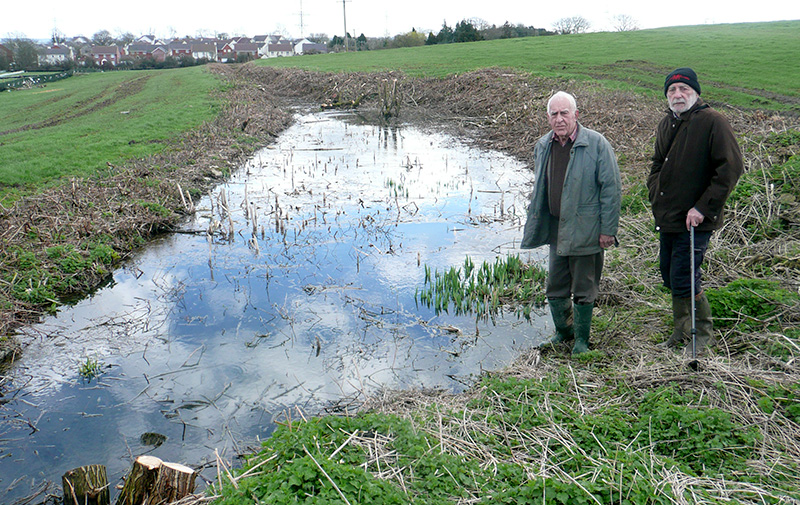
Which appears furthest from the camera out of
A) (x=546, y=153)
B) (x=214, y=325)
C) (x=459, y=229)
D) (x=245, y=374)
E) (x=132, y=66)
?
(x=132, y=66)

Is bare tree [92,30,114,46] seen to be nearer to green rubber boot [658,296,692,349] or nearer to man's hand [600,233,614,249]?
man's hand [600,233,614,249]

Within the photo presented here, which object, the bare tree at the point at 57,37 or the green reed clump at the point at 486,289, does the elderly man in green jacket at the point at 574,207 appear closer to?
the green reed clump at the point at 486,289

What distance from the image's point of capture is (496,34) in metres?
65.2

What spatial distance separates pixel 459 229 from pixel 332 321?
4.17 m

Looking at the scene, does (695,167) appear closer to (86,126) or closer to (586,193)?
(586,193)

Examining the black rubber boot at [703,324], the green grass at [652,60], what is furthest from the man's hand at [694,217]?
the green grass at [652,60]

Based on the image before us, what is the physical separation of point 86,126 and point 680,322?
22924mm

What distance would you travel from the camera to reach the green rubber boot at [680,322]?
222 inches

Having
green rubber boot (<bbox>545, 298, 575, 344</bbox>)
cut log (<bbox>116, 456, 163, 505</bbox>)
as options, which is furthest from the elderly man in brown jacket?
cut log (<bbox>116, 456, 163, 505</bbox>)

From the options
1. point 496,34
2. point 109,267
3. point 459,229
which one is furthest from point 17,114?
point 496,34

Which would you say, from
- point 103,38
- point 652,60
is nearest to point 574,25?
point 652,60

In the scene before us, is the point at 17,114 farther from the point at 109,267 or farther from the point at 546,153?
the point at 546,153

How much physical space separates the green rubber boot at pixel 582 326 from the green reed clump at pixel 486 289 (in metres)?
1.46

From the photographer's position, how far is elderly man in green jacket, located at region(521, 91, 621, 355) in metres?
5.49
